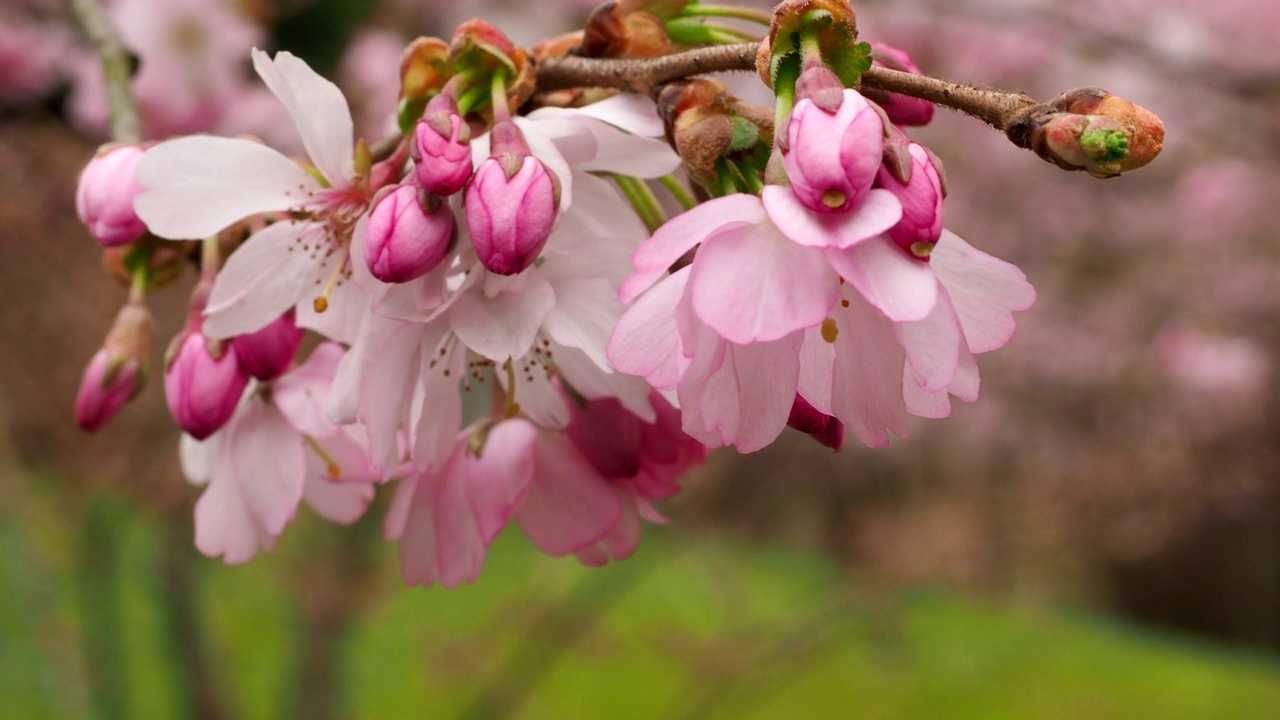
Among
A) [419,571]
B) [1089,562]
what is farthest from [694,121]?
[1089,562]

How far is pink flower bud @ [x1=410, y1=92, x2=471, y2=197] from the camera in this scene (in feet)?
1.53

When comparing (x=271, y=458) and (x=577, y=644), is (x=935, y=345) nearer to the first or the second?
(x=271, y=458)

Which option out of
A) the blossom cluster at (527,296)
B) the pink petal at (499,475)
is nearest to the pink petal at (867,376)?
the blossom cluster at (527,296)

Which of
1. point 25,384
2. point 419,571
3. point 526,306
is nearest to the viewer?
point 526,306

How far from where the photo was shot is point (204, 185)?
0.55 meters

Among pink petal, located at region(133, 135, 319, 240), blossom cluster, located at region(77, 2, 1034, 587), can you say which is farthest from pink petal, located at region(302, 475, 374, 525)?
pink petal, located at region(133, 135, 319, 240)

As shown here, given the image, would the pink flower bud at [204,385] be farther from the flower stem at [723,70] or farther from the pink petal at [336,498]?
the flower stem at [723,70]

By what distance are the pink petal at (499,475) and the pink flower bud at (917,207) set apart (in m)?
0.30

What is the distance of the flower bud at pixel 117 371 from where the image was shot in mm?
669

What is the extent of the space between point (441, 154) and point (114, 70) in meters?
0.44

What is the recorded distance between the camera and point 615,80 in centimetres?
54

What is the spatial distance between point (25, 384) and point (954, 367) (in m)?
2.79

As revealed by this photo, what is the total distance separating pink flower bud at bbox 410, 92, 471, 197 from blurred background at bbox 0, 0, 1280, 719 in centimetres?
37

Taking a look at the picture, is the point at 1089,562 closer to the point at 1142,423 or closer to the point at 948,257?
the point at 1142,423
